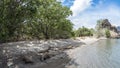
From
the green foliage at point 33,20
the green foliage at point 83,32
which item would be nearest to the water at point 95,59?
the green foliage at point 33,20

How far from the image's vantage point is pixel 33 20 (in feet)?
122

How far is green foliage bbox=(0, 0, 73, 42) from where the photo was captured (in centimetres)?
2233

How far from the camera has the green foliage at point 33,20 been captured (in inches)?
879

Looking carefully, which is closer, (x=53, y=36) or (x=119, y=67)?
(x=119, y=67)

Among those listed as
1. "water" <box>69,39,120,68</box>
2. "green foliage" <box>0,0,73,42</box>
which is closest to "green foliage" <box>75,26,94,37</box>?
"green foliage" <box>0,0,73,42</box>

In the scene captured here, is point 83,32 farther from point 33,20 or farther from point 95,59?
point 95,59

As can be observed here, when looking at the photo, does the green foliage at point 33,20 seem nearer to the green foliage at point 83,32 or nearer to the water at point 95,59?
the water at point 95,59

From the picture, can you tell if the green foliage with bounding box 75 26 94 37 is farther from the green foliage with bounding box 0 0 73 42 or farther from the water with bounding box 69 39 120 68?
the water with bounding box 69 39 120 68

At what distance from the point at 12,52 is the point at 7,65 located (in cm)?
→ 401

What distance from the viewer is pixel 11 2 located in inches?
882

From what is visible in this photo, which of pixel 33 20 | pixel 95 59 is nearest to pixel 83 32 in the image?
pixel 33 20

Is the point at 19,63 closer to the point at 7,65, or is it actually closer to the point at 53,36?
the point at 7,65

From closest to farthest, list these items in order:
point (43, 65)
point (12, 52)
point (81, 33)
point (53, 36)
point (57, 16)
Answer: point (43, 65), point (12, 52), point (57, 16), point (53, 36), point (81, 33)

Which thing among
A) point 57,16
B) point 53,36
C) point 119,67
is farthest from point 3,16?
point 53,36
